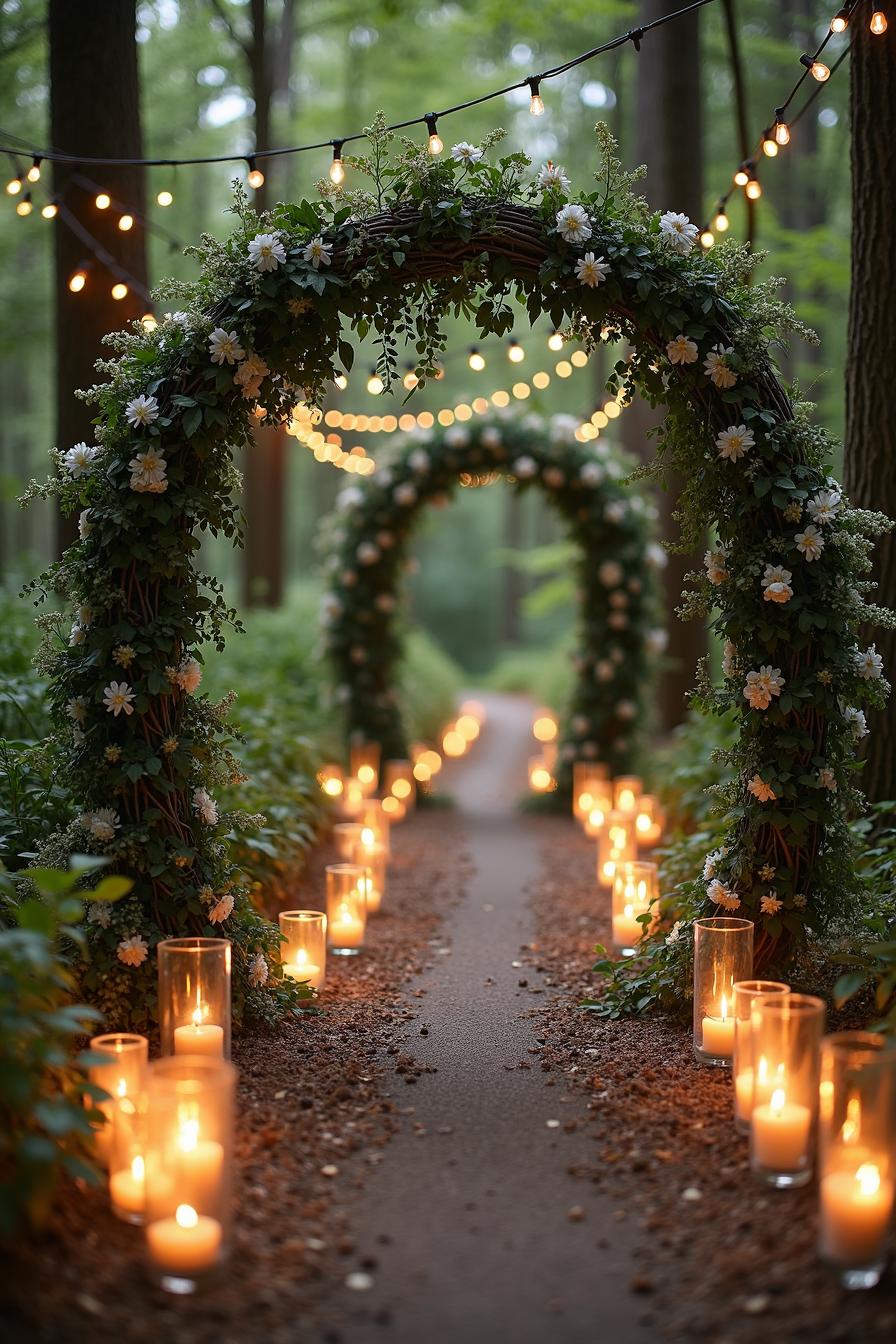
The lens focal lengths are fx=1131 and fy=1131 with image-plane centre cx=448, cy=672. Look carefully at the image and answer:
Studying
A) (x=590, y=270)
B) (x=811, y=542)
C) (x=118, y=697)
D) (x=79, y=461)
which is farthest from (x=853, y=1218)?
(x=79, y=461)

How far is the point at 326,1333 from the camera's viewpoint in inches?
99.1

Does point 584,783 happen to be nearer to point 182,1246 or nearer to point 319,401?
point 319,401

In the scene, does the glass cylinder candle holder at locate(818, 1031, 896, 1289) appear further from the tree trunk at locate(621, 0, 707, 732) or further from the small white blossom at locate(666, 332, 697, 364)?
the tree trunk at locate(621, 0, 707, 732)

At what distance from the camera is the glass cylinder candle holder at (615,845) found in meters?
6.57

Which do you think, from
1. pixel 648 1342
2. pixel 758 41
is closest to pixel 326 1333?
pixel 648 1342

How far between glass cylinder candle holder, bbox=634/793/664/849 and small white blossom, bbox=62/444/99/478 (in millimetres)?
4171

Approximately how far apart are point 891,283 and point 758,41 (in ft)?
30.1

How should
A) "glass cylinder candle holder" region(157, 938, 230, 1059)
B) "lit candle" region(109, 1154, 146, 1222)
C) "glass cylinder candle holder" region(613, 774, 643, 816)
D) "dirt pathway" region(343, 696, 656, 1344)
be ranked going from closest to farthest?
"dirt pathway" region(343, 696, 656, 1344), "lit candle" region(109, 1154, 146, 1222), "glass cylinder candle holder" region(157, 938, 230, 1059), "glass cylinder candle holder" region(613, 774, 643, 816)

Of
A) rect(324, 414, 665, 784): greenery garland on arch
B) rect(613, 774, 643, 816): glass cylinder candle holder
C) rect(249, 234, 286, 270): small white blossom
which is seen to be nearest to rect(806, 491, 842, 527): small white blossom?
rect(249, 234, 286, 270): small white blossom

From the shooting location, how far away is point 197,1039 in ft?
12.0

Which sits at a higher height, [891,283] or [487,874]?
[891,283]

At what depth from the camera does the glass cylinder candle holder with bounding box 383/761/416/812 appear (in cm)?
961

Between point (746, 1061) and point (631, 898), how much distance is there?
6.64ft

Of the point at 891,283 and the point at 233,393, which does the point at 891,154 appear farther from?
the point at 233,393
